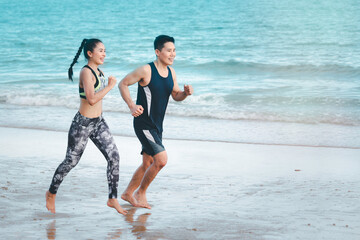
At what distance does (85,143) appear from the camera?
4992 mm

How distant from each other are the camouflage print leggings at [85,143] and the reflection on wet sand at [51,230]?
1.55 ft

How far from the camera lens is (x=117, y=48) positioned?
1394 inches

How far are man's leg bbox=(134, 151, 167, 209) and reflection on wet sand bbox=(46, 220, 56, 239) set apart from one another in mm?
883

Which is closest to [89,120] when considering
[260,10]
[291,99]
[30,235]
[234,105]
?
[30,235]

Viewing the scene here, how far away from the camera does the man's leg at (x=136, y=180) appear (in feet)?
17.5

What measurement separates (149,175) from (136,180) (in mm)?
287

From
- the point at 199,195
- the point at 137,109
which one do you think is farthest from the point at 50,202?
the point at 199,195

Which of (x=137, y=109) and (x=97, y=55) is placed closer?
(x=137, y=109)

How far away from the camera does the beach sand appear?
4.47 metres

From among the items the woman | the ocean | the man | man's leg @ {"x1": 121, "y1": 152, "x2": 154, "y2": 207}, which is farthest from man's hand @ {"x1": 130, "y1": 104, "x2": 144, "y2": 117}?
the ocean

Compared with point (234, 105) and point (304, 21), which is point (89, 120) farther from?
point (304, 21)

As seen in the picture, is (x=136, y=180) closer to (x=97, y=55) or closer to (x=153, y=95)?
(x=153, y=95)

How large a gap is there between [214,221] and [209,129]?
6252mm

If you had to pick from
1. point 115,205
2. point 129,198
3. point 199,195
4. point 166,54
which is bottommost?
point 199,195
